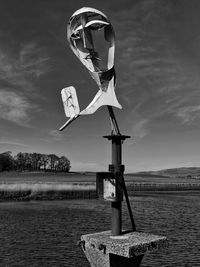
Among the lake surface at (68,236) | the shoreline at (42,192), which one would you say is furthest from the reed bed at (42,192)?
the lake surface at (68,236)

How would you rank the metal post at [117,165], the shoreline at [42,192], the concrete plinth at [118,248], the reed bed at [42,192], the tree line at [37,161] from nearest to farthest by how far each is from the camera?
1. the concrete plinth at [118,248]
2. the metal post at [117,165]
3. the shoreline at [42,192]
4. the reed bed at [42,192]
5. the tree line at [37,161]

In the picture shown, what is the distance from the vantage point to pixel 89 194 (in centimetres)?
4894

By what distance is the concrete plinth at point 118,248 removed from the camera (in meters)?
7.27

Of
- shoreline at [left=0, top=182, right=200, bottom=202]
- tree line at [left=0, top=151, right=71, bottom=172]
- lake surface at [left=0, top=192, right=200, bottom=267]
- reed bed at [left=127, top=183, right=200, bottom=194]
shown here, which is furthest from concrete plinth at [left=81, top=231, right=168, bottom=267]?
tree line at [left=0, top=151, right=71, bottom=172]

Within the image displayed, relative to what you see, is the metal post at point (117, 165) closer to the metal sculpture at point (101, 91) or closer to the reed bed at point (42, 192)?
the metal sculpture at point (101, 91)

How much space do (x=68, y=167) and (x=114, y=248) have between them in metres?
186

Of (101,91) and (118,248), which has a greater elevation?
(101,91)

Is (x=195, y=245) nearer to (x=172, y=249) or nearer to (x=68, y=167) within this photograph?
(x=172, y=249)

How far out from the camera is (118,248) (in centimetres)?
726

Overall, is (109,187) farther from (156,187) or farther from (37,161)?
(37,161)

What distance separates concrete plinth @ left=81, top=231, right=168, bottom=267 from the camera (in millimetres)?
7268

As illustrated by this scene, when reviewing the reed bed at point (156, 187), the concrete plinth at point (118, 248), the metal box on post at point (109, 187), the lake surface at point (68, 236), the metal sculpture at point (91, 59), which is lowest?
the lake surface at point (68, 236)

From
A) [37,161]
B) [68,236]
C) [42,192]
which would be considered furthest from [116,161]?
[37,161]

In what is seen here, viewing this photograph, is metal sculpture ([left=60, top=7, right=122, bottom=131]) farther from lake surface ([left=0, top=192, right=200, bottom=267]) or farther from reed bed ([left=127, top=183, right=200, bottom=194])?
reed bed ([left=127, top=183, right=200, bottom=194])
